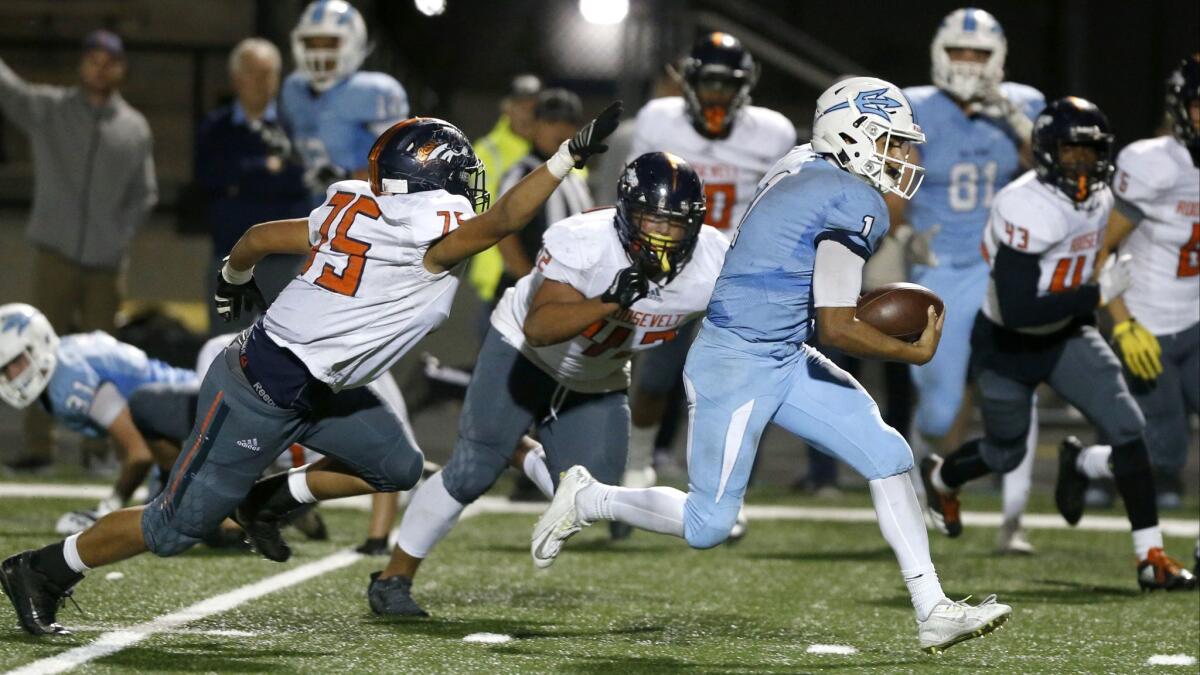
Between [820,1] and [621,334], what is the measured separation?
1284 centimetres

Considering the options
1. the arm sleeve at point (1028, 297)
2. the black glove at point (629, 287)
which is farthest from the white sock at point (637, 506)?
the arm sleeve at point (1028, 297)

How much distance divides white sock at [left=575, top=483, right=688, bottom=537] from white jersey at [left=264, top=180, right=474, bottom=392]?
61 cm

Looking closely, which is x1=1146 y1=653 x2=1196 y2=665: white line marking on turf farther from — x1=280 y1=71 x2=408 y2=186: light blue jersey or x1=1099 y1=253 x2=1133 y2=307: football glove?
x1=280 y1=71 x2=408 y2=186: light blue jersey

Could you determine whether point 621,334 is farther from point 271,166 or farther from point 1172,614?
point 271,166

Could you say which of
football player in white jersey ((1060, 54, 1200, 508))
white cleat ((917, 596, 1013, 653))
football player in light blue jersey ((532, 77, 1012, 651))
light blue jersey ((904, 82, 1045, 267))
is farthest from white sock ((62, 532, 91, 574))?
light blue jersey ((904, 82, 1045, 267))

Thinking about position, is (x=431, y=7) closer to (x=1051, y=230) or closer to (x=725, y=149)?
(x=725, y=149)

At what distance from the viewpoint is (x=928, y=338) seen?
4.37 m

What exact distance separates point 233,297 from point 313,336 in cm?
46

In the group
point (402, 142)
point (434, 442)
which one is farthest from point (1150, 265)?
point (434, 442)

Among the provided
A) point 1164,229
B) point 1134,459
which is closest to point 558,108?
point 1164,229

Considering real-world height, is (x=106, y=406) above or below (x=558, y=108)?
below

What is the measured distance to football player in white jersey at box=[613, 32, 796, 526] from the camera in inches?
268

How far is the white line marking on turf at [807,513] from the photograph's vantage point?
7406mm

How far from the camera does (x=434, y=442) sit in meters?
9.28
